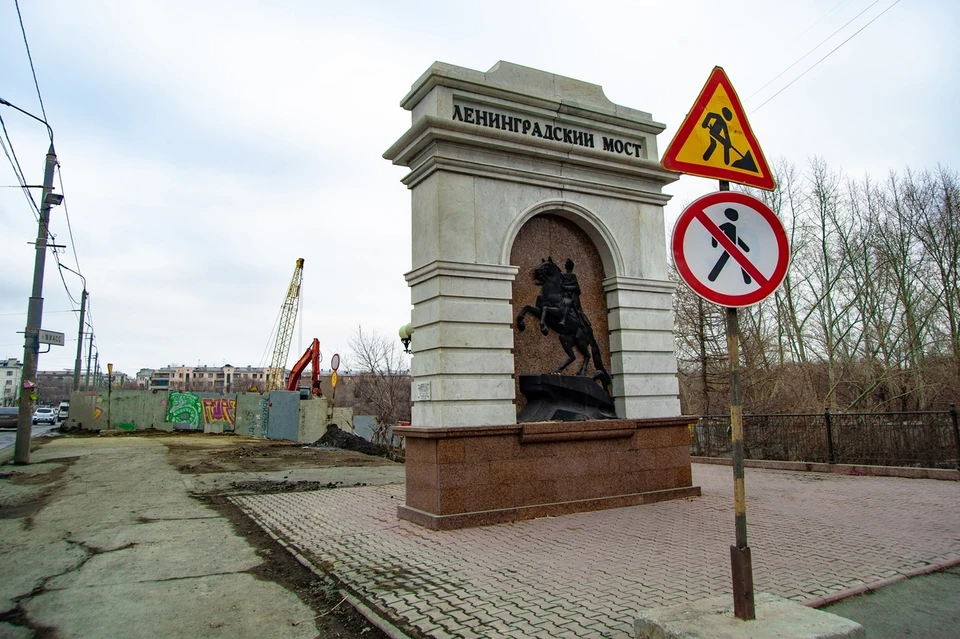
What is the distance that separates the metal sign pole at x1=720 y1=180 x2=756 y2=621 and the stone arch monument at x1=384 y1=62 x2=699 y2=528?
4.70 m

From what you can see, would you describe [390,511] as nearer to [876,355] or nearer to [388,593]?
[388,593]

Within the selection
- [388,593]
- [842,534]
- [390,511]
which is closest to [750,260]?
[388,593]

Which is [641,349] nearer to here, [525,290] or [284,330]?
[525,290]

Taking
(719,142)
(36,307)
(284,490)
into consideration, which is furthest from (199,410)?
(719,142)

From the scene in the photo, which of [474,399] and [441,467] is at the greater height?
[474,399]

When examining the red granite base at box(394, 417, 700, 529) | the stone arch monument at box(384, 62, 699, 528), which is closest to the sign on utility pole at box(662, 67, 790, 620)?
the red granite base at box(394, 417, 700, 529)

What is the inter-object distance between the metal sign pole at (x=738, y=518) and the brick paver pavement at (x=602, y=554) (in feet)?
2.97

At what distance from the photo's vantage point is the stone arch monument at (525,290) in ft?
27.8

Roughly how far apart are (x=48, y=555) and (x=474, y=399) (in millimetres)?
5242

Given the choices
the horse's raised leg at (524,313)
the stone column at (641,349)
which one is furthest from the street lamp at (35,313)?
the stone column at (641,349)

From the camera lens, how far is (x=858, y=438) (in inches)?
560

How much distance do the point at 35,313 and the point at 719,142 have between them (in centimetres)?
1898

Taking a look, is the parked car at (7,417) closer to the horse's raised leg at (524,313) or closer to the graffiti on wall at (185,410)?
the graffiti on wall at (185,410)

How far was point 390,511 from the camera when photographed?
9.45 metres
